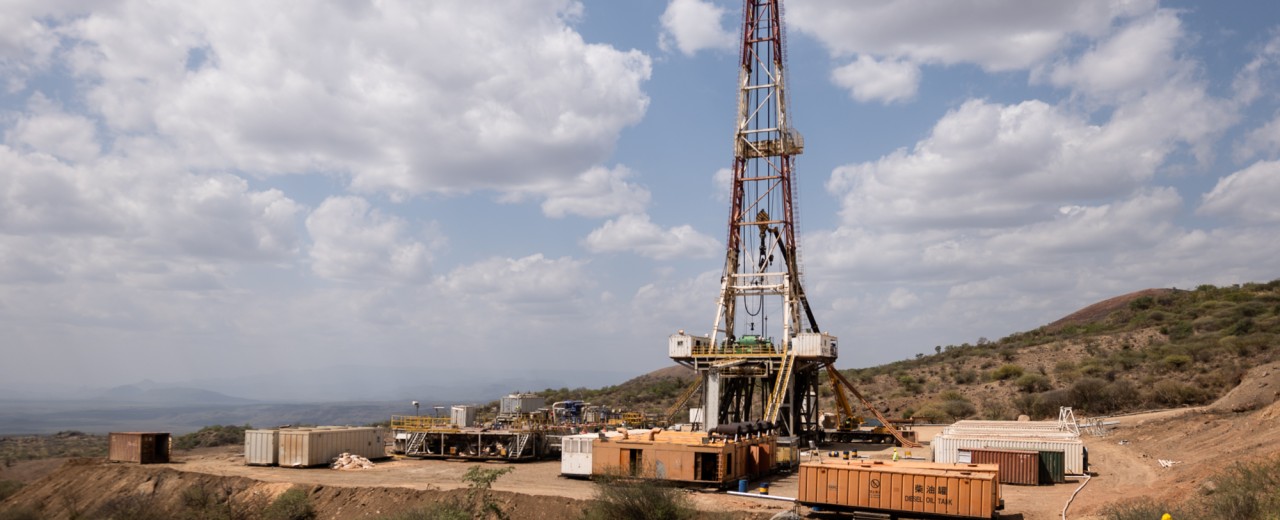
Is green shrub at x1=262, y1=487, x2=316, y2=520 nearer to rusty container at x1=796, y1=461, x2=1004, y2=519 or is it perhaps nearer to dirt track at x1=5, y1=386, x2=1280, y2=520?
dirt track at x1=5, y1=386, x2=1280, y2=520

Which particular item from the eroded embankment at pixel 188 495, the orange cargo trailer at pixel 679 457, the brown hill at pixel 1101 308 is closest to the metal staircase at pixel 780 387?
the orange cargo trailer at pixel 679 457

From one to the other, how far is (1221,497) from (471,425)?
98.8ft

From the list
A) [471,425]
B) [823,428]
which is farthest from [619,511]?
[823,428]

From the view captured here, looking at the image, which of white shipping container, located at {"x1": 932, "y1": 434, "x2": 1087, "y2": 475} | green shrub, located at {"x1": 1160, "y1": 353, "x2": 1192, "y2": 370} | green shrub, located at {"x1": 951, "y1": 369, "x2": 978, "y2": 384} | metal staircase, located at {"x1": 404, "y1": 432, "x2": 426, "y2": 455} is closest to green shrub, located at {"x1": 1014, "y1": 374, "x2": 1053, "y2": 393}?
green shrub, located at {"x1": 951, "y1": 369, "x2": 978, "y2": 384}

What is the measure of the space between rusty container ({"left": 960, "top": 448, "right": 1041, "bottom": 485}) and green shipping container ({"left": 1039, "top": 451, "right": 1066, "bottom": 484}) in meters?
0.31

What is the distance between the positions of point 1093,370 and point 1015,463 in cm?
3543

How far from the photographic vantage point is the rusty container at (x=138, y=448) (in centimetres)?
3800

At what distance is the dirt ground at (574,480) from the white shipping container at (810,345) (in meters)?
4.52

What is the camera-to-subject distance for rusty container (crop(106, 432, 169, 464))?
3800 centimetres

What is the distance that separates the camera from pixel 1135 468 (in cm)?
3156

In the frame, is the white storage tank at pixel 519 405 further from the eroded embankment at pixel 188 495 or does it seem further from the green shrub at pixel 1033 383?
the green shrub at pixel 1033 383

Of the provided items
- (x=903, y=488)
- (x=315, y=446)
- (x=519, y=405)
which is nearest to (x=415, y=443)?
(x=315, y=446)

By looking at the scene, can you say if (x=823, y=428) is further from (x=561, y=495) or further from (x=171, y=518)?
(x=171, y=518)

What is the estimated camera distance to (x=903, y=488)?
2380cm
